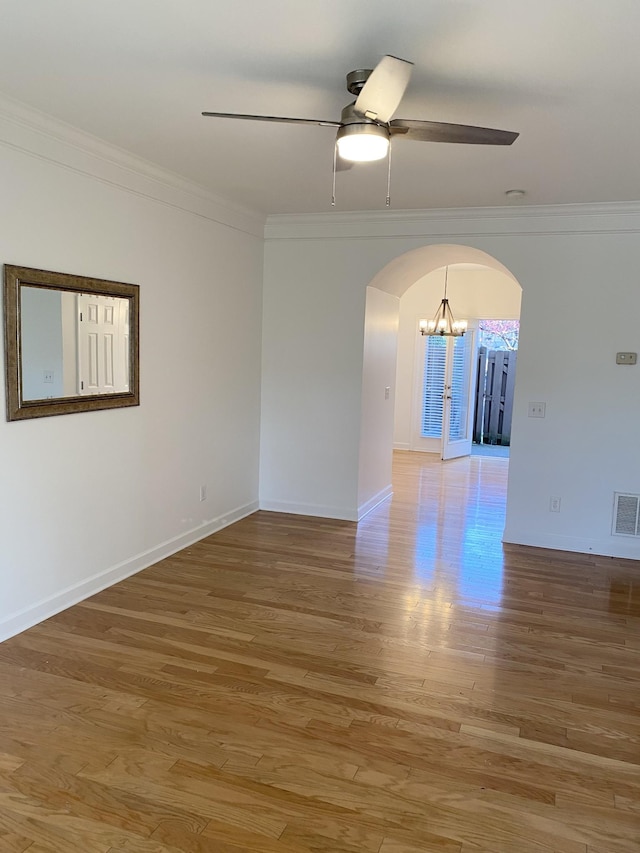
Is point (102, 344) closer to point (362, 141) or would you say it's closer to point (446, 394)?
point (362, 141)

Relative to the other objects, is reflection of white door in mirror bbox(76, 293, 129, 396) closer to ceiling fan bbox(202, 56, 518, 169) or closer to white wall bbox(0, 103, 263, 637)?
white wall bbox(0, 103, 263, 637)

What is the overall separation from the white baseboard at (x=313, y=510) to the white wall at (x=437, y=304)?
4.43m

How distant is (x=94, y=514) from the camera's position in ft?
12.6

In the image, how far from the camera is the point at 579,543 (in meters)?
5.06

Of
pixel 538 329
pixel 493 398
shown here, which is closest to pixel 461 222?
Answer: pixel 538 329

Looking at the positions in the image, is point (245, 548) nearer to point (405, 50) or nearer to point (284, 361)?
point (284, 361)

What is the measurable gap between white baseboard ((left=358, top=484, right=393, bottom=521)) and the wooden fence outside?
5106 mm

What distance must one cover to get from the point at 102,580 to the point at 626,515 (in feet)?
12.6

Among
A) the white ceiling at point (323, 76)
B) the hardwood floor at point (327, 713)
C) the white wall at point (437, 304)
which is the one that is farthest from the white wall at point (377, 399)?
the white wall at point (437, 304)

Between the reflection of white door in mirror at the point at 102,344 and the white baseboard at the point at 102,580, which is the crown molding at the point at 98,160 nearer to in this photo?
the reflection of white door in mirror at the point at 102,344

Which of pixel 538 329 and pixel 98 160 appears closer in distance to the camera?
pixel 98 160

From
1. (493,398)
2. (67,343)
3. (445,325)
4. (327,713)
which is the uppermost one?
(445,325)

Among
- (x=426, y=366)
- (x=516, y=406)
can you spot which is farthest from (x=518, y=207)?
(x=426, y=366)

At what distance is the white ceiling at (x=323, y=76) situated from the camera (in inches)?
85.0
